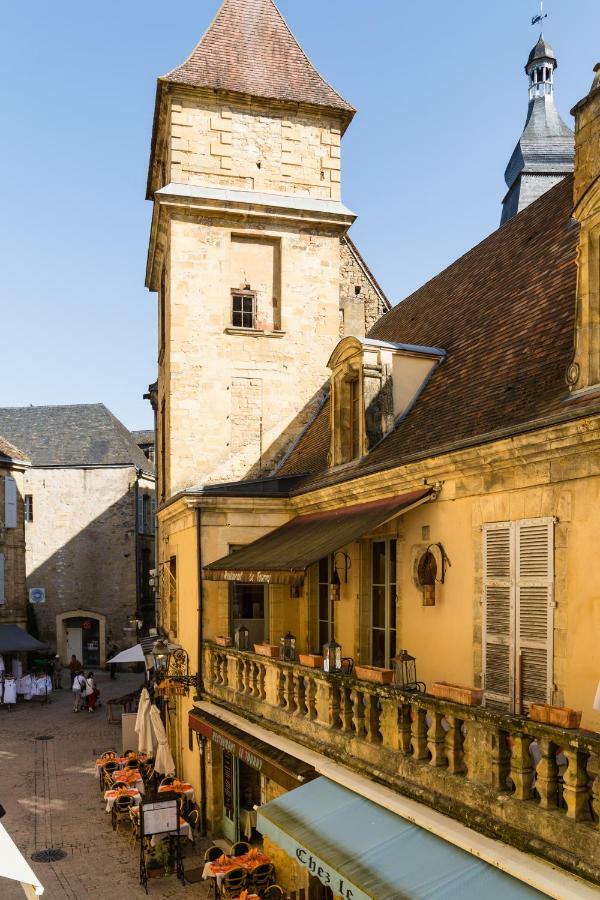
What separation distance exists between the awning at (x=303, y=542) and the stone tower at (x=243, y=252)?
11.3 ft

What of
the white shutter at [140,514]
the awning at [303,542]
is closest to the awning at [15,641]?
the white shutter at [140,514]

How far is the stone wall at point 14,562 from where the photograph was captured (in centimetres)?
2962

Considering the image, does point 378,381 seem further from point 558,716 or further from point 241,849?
point 241,849

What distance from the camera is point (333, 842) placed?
23.4 ft

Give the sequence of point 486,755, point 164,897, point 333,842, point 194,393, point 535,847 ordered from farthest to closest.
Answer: point 194,393, point 164,897, point 333,842, point 486,755, point 535,847

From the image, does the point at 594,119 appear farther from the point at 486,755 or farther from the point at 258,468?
the point at 258,468

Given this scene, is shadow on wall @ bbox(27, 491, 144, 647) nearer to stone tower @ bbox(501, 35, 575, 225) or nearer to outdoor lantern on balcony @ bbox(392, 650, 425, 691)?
stone tower @ bbox(501, 35, 575, 225)

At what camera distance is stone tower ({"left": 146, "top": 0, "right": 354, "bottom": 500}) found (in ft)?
50.4

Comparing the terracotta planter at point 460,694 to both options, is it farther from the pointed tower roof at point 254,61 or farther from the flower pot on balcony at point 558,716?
the pointed tower roof at point 254,61

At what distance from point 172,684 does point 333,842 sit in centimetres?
714

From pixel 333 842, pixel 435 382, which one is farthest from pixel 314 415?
pixel 333 842

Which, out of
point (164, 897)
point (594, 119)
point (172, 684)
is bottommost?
point (164, 897)

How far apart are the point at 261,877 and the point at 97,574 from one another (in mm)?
24677

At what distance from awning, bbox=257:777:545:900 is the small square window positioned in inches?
377
